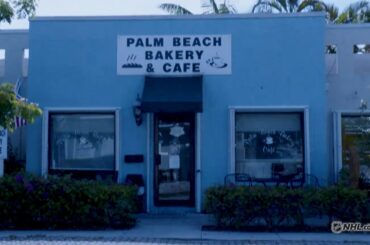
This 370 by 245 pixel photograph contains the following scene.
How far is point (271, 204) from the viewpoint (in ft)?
41.7

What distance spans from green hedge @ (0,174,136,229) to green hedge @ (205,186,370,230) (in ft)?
6.01

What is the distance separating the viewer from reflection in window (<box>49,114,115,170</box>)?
15.2m

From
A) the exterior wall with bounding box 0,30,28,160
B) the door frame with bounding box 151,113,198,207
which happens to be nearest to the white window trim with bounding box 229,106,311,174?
the door frame with bounding box 151,113,198,207

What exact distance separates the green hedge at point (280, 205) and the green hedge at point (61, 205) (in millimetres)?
1833

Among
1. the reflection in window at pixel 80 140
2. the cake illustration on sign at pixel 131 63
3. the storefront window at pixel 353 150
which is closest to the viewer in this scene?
the cake illustration on sign at pixel 131 63

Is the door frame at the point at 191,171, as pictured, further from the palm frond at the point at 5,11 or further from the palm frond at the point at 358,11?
the palm frond at the point at 358,11

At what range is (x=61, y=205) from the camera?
502 inches

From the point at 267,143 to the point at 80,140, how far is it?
4288 mm

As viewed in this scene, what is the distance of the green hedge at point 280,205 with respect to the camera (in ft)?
41.6

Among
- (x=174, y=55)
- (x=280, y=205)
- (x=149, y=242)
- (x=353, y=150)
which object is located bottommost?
(x=149, y=242)

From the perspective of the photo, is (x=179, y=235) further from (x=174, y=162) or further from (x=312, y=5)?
(x=312, y=5)

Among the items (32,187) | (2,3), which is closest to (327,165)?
(32,187)
